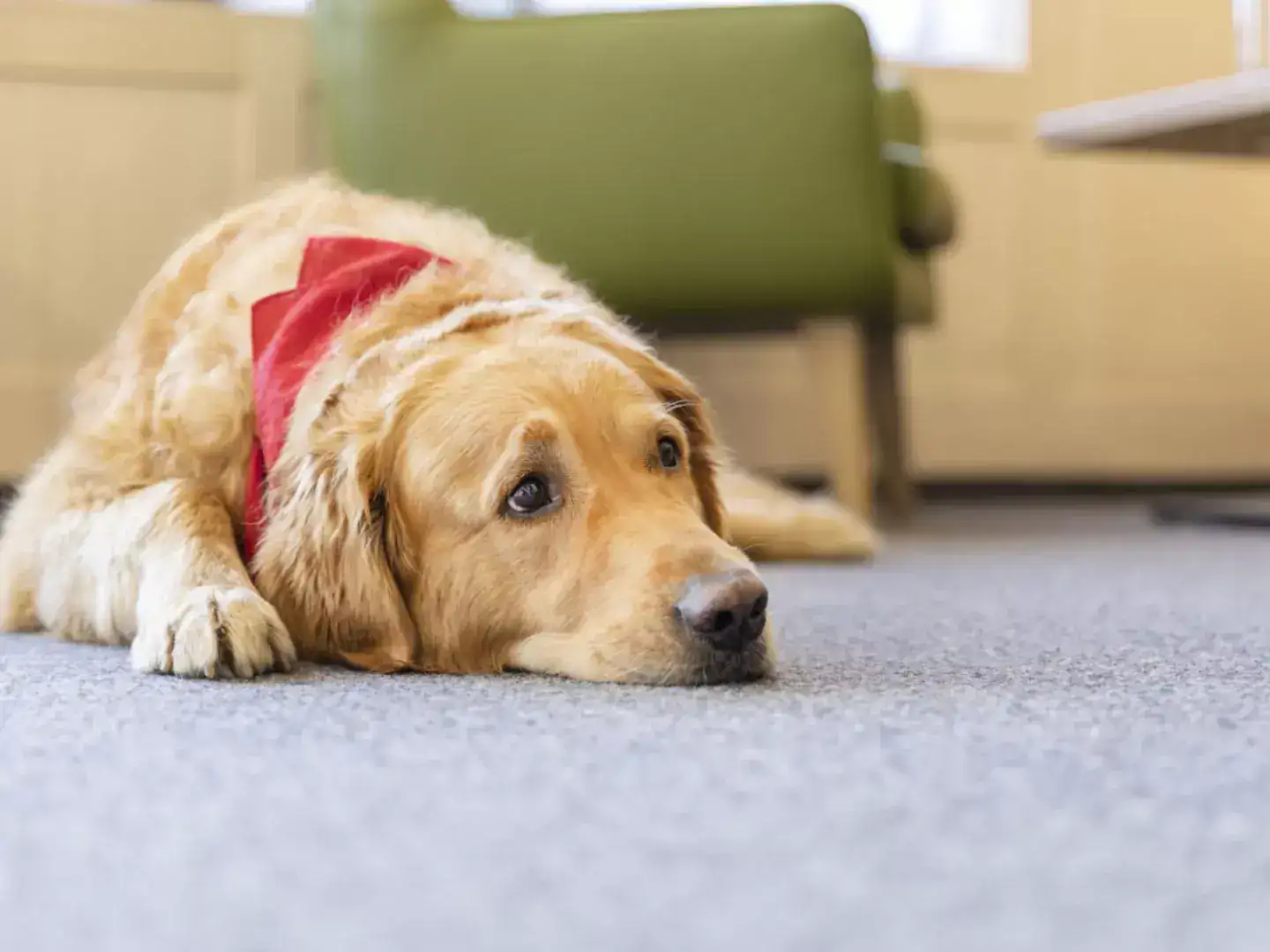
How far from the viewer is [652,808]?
0.98m

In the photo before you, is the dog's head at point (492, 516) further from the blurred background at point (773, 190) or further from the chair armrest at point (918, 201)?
the chair armrest at point (918, 201)

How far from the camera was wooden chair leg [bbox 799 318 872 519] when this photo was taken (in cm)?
347

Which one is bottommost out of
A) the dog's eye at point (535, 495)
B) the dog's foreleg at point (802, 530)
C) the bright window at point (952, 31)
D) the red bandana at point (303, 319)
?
the dog's foreleg at point (802, 530)

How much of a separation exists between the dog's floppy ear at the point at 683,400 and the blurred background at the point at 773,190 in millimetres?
1557

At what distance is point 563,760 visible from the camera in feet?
3.67

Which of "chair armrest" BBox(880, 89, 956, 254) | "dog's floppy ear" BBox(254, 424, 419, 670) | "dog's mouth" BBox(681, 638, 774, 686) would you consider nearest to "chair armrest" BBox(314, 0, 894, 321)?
"chair armrest" BBox(880, 89, 956, 254)

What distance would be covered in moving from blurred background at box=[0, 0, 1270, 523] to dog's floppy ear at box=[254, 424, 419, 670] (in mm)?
1843

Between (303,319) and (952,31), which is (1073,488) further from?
(303,319)

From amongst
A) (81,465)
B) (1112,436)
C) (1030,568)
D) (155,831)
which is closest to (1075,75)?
(1112,436)

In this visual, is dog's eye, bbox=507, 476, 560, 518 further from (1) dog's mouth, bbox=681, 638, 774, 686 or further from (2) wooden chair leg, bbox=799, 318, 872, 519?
(2) wooden chair leg, bbox=799, 318, 872, 519

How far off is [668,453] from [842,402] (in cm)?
185

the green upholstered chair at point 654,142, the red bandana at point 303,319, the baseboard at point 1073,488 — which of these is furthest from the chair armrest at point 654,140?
the baseboard at point 1073,488

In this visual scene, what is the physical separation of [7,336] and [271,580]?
2.75 meters

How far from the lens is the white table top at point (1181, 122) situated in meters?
3.33
